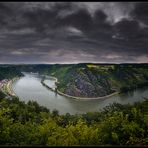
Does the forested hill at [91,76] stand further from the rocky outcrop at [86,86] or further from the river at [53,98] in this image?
the river at [53,98]

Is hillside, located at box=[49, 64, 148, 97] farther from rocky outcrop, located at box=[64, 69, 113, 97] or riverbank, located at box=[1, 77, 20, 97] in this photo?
riverbank, located at box=[1, 77, 20, 97]

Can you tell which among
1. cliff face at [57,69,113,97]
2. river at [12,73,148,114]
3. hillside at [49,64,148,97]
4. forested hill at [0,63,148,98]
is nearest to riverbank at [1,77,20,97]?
river at [12,73,148,114]

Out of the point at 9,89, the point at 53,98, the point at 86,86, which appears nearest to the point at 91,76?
the point at 86,86

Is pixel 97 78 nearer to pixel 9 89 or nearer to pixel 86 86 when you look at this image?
pixel 86 86

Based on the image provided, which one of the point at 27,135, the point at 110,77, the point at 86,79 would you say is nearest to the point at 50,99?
the point at 86,79

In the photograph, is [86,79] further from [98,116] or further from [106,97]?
[98,116]

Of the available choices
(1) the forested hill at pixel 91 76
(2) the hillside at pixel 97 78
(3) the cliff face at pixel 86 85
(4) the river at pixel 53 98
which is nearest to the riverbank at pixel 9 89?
(4) the river at pixel 53 98
